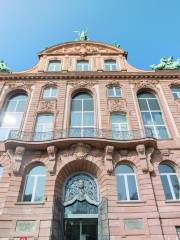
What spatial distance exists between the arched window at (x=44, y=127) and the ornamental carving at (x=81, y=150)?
2.03 meters

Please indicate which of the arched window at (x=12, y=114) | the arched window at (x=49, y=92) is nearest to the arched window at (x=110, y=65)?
the arched window at (x=49, y=92)

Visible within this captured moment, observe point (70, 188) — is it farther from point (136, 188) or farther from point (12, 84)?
point (12, 84)

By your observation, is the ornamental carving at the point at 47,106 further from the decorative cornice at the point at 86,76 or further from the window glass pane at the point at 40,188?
the window glass pane at the point at 40,188

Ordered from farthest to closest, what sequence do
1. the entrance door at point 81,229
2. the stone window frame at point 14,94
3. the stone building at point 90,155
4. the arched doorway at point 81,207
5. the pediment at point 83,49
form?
the pediment at point 83,49, the stone window frame at point 14,94, the arched doorway at point 81,207, the entrance door at point 81,229, the stone building at point 90,155

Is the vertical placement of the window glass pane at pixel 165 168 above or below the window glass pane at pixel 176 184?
above

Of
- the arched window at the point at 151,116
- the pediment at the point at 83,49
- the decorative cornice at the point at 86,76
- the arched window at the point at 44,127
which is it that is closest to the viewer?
the arched window at the point at 44,127

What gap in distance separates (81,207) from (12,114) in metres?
8.75

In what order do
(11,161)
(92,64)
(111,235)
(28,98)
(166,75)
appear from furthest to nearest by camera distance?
(92,64)
(166,75)
(28,98)
(11,161)
(111,235)

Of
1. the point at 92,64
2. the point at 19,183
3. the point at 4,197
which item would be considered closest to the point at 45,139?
the point at 19,183

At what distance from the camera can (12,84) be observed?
64.2ft

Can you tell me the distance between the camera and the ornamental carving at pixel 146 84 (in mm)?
19297

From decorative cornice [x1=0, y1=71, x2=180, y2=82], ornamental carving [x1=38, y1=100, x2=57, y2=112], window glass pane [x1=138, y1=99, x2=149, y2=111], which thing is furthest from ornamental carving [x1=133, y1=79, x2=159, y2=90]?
ornamental carving [x1=38, y1=100, x2=57, y2=112]

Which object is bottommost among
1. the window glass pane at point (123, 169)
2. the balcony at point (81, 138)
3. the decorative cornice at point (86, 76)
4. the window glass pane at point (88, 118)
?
the window glass pane at point (123, 169)

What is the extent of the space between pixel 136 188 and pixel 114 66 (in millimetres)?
12610
